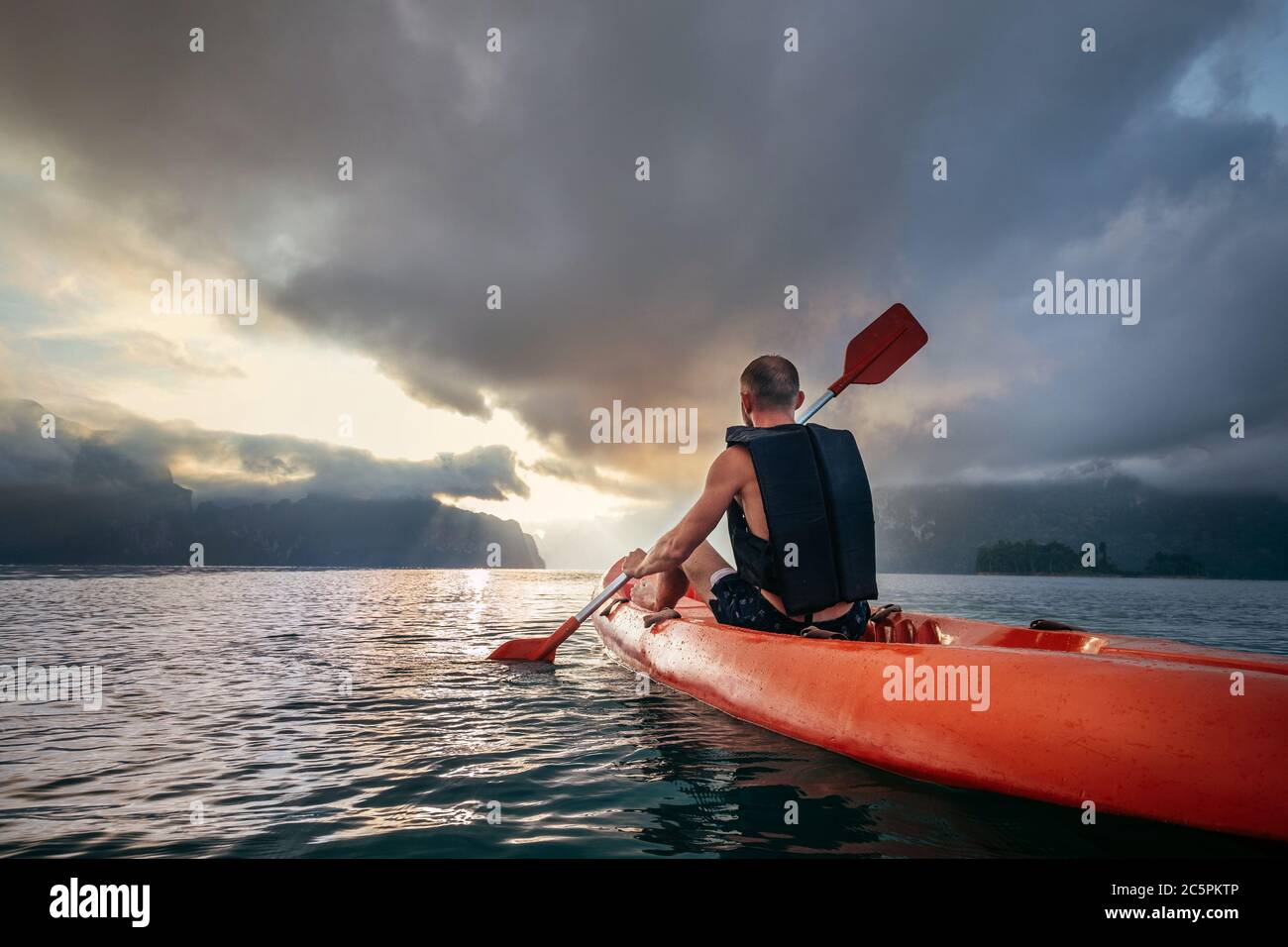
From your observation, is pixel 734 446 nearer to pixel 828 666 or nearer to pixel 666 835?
pixel 828 666

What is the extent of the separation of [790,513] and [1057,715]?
1.94 metres

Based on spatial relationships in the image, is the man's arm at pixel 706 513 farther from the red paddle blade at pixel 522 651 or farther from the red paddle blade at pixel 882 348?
the red paddle blade at pixel 522 651

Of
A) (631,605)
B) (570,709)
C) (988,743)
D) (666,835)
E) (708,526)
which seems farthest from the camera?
(631,605)

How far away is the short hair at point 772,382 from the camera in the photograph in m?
5.02

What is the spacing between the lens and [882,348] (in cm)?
723

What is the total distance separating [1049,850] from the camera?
9.50 feet

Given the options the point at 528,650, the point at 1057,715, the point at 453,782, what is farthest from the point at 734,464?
the point at 528,650

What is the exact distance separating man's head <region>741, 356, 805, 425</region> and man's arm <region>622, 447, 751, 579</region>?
45 cm

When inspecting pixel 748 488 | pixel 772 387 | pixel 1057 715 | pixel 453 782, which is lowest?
pixel 453 782

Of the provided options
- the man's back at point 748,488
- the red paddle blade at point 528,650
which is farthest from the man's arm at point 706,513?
the red paddle blade at point 528,650

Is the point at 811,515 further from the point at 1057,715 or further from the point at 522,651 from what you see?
the point at 522,651

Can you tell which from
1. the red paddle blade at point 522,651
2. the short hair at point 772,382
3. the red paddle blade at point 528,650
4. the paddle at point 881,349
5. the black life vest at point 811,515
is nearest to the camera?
the black life vest at point 811,515
